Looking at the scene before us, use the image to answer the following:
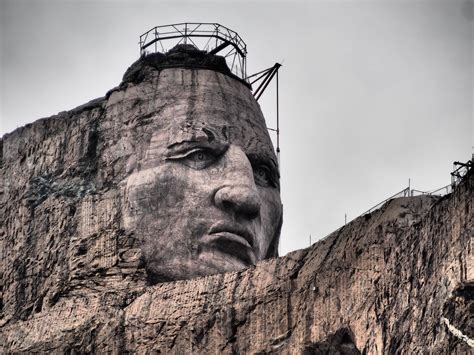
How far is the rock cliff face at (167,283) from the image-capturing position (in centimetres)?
3597

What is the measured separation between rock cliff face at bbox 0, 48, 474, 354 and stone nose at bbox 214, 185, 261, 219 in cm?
189

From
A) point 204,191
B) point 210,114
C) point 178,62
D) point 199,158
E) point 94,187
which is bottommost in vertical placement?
point 204,191

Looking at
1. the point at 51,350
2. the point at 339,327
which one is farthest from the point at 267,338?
the point at 51,350

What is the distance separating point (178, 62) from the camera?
1843 inches

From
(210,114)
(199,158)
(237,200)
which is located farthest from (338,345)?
(210,114)

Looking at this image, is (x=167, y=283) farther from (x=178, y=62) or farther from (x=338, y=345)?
(x=178, y=62)

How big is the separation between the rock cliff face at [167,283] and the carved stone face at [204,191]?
40 cm

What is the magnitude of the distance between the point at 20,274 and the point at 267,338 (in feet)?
25.3

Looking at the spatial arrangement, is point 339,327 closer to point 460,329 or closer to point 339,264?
point 339,264

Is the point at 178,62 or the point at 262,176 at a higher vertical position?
the point at 178,62

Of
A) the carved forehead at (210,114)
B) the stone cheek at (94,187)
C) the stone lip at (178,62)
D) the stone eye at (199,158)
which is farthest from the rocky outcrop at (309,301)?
the stone lip at (178,62)

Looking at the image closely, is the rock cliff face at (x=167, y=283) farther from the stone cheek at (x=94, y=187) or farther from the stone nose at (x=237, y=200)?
the stone nose at (x=237, y=200)

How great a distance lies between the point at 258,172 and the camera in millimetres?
46375

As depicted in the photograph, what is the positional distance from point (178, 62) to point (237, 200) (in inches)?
147
